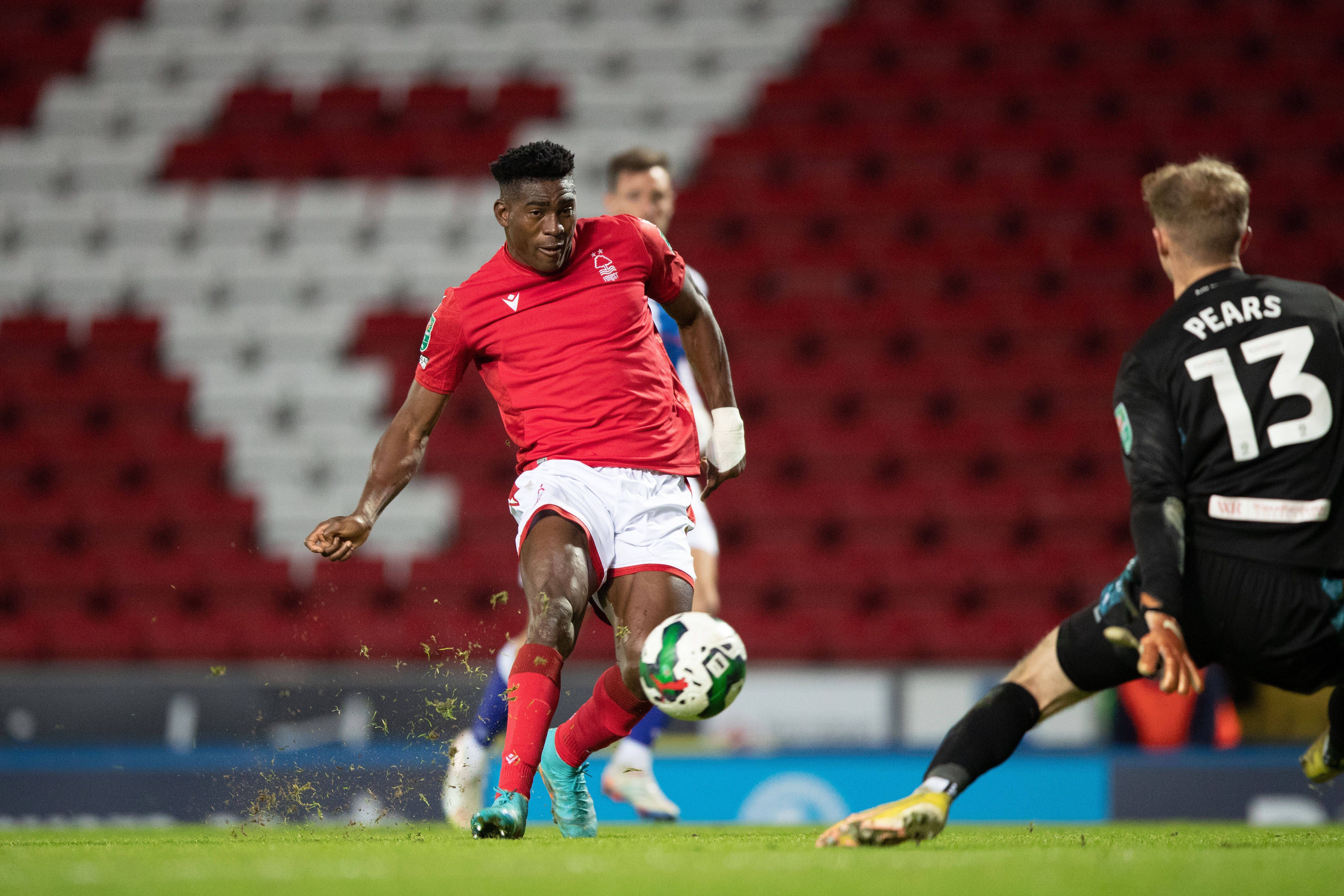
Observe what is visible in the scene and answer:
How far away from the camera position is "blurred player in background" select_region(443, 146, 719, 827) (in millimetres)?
4305

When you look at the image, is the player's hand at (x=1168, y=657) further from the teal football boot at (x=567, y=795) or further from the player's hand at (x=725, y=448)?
the teal football boot at (x=567, y=795)

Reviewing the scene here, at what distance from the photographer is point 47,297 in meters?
9.12

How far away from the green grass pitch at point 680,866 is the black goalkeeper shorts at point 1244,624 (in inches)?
15.2

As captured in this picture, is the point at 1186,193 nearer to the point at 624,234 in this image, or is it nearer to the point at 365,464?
the point at 624,234

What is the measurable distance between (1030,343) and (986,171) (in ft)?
4.19

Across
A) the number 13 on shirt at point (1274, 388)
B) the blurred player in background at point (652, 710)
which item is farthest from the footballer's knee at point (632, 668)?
the number 13 on shirt at point (1274, 388)

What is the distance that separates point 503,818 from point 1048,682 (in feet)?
4.27

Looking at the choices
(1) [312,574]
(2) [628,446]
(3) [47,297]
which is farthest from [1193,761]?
(3) [47,297]

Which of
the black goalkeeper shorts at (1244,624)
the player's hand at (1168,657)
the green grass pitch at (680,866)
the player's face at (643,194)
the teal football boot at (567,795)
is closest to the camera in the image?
the green grass pitch at (680,866)

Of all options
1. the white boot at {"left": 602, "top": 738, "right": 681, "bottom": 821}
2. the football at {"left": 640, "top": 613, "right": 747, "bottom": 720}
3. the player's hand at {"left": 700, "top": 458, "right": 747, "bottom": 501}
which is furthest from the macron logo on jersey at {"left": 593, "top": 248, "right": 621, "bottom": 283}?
the white boot at {"left": 602, "top": 738, "right": 681, "bottom": 821}

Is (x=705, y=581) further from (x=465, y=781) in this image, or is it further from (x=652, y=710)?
(x=465, y=781)

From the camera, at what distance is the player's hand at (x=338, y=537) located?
3.47 meters

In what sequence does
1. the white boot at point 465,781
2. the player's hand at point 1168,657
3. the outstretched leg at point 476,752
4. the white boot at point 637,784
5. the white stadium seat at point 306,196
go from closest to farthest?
the player's hand at point 1168,657
the outstretched leg at point 476,752
the white boot at point 465,781
the white boot at point 637,784
the white stadium seat at point 306,196

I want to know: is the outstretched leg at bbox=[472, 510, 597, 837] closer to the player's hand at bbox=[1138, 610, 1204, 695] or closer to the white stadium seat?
the player's hand at bbox=[1138, 610, 1204, 695]
